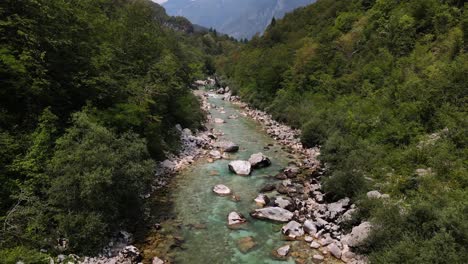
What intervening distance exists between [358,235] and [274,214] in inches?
173

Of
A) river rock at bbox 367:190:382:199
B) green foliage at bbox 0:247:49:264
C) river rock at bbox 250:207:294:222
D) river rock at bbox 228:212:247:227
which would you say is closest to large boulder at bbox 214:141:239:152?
river rock at bbox 250:207:294:222

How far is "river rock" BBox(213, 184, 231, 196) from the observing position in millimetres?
18647

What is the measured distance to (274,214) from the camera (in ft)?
51.9

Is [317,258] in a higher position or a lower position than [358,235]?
lower

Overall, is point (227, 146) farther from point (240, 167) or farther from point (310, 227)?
point (310, 227)

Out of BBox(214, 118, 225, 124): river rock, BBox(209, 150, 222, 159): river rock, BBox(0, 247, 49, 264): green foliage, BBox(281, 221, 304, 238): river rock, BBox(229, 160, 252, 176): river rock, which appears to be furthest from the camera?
BBox(214, 118, 225, 124): river rock

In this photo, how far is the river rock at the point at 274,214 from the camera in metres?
15.6

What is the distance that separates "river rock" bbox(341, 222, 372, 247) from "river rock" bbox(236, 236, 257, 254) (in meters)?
4.03

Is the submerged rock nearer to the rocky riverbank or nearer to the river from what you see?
the rocky riverbank

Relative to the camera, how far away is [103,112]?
17.1m

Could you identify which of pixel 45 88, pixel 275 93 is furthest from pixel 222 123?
pixel 45 88

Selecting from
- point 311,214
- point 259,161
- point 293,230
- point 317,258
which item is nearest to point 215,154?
point 259,161

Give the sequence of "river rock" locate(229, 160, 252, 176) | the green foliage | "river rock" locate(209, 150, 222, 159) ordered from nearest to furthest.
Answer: the green foliage → "river rock" locate(229, 160, 252, 176) → "river rock" locate(209, 150, 222, 159)

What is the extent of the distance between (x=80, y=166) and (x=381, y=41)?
3127 cm
